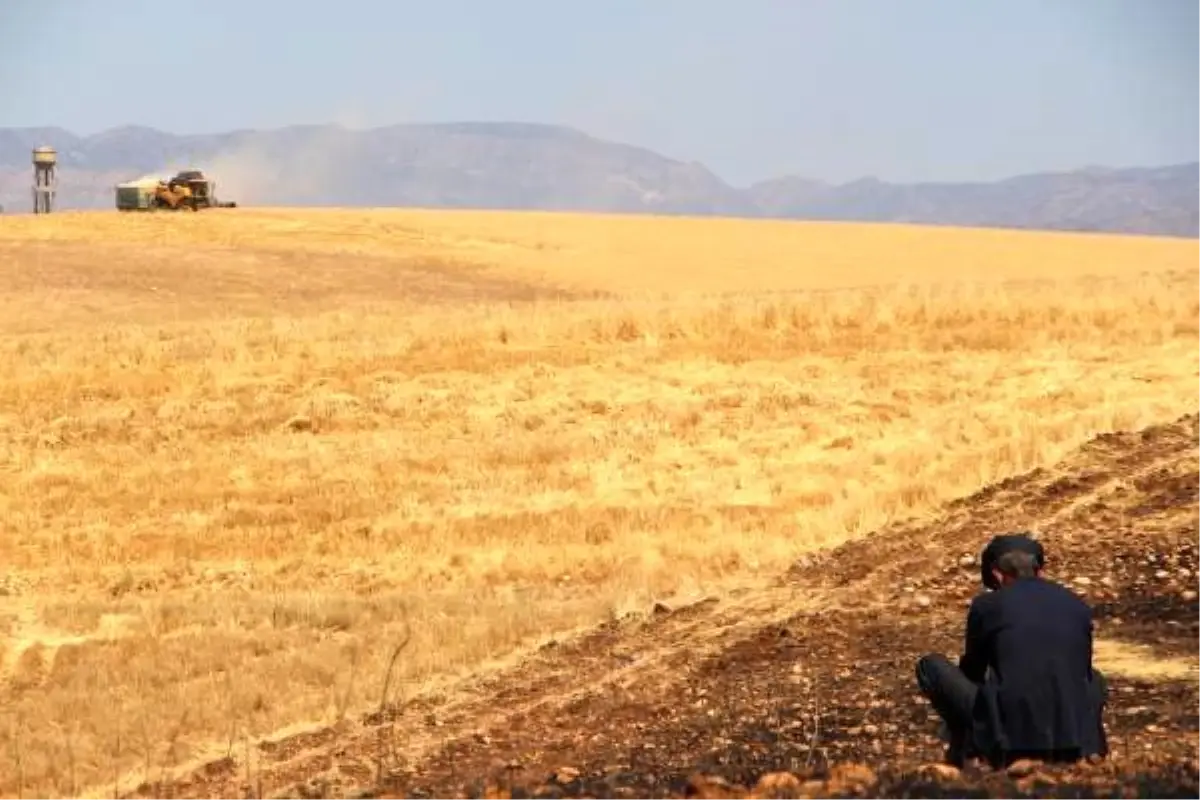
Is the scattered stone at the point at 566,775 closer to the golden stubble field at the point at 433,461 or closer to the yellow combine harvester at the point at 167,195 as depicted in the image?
the golden stubble field at the point at 433,461

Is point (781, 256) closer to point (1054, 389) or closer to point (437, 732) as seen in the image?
point (1054, 389)

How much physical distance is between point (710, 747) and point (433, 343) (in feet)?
71.8

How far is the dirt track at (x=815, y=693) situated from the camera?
8586 mm

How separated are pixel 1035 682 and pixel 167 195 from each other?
67.0 meters

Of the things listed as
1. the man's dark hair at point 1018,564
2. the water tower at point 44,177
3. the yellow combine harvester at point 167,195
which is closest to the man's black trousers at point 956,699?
the man's dark hair at point 1018,564

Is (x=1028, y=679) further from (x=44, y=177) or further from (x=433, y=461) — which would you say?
(x=44, y=177)

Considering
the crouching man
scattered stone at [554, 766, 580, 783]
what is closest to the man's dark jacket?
the crouching man

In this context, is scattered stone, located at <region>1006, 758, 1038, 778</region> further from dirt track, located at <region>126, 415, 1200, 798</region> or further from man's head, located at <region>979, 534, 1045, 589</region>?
man's head, located at <region>979, 534, 1045, 589</region>

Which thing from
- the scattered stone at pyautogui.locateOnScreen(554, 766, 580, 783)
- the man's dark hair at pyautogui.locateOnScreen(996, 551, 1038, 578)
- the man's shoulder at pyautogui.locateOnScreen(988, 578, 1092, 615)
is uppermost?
the man's dark hair at pyautogui.locateOnScreen(996, 551, 1038, 578)

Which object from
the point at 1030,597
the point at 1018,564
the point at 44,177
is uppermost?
the point at 44,177

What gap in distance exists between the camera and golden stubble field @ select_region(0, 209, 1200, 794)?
14.9m

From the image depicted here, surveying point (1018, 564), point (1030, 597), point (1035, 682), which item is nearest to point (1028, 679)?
point (1035, 682)

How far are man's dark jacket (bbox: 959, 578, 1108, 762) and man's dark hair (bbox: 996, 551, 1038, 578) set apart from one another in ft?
0.28

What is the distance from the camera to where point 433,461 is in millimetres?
25031
